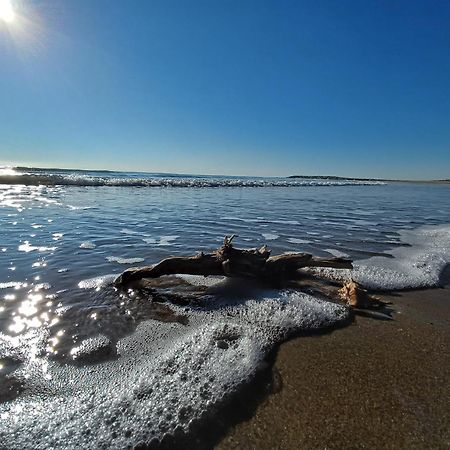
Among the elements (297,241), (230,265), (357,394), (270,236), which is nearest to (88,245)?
(230,265)

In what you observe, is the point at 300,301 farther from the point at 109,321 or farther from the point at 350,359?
the point at 109,321

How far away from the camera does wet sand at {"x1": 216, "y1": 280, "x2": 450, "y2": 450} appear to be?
86.4 inches

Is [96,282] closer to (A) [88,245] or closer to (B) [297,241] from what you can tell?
(A) [88,245]

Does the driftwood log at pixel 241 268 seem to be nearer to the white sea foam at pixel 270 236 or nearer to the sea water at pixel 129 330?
the sea water at pixel 129 330

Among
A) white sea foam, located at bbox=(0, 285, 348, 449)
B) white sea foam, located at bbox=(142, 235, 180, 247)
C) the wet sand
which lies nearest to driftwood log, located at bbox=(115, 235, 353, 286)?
white sea foam, located at bbox=(0, 285, 348, 449)

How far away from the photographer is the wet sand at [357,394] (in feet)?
7.20

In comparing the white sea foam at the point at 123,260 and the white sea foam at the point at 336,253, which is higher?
the white sea foam at the point at 336,253

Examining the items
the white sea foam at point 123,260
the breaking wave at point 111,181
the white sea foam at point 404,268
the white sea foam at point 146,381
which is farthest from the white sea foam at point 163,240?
the breaking wave at point 111,181

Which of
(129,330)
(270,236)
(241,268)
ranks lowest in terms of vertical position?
(129,330)

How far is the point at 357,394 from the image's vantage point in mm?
2617

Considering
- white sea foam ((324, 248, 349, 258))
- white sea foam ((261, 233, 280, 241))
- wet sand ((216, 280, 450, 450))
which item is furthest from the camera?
white sea foam ((261, 233, 280, 241))

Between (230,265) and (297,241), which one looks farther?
(297,241)

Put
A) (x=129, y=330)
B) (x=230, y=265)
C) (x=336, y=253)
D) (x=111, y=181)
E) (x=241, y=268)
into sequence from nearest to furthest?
1. (x=129, y=330)
2. (x=230, y=265)
3. (x=241, y=268)
4. (x=336, y=253)
5. (x=111, y=181)

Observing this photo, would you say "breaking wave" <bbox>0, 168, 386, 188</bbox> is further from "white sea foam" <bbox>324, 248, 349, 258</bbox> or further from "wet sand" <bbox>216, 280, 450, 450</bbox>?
"wet sand" <bbox>216, 280, 450, 450</bbox>
